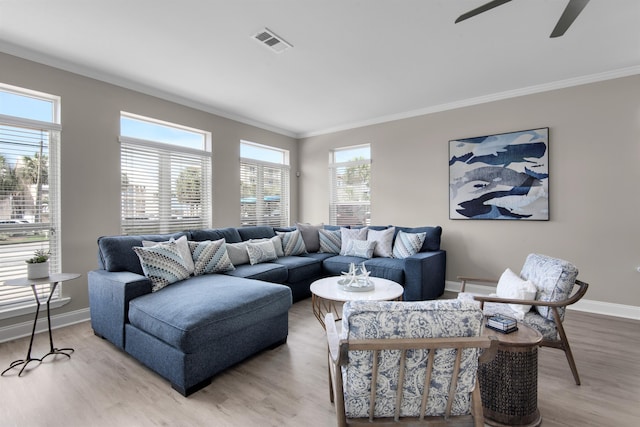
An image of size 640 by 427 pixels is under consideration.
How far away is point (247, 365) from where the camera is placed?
2373mm

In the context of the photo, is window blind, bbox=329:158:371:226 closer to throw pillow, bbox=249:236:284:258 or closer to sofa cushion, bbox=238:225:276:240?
sofa cushion, bbox=238:225:276:240

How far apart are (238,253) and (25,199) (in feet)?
7.04

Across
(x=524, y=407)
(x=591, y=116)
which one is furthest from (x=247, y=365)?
(x=591, y=116)

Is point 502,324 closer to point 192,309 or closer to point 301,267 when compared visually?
point 192,309

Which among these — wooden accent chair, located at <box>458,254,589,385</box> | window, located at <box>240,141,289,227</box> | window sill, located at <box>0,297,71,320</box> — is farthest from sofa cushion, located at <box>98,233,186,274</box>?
wooden accent chair, located at <box>458,254,589,385</box>

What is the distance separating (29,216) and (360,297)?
3.32m

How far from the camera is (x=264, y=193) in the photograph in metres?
5.50

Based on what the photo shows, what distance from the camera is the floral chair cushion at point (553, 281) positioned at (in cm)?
204

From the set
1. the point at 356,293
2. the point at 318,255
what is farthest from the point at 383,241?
the point at 356,293

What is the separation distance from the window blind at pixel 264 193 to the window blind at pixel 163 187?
2.34 feet

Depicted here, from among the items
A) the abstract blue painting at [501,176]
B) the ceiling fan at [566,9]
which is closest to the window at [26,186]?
the ceiling fan at [566,9]

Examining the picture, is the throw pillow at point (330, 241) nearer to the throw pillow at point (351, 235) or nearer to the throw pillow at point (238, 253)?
the throw pillow at point (351, 235)

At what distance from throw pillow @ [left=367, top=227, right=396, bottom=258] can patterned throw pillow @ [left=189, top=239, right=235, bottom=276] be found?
2055mm

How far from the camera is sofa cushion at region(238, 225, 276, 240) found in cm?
427
